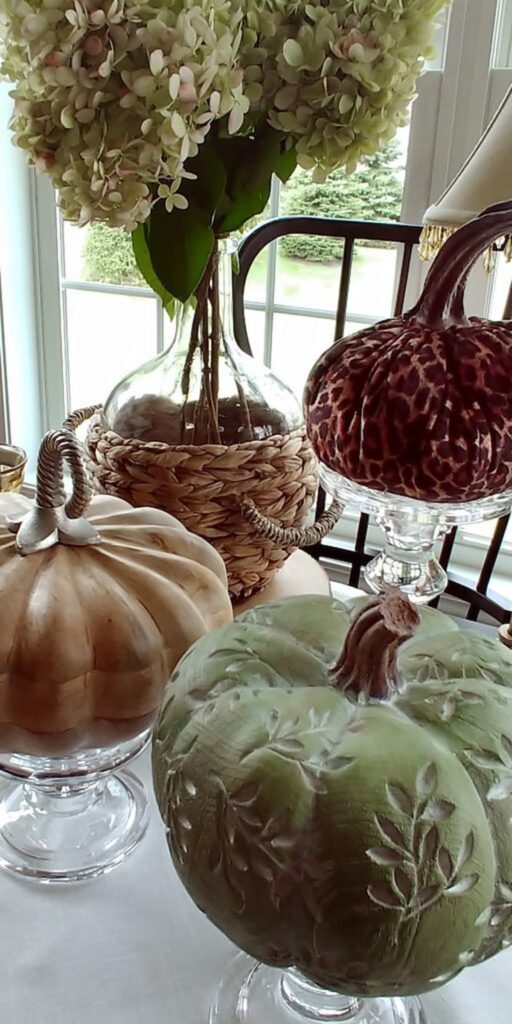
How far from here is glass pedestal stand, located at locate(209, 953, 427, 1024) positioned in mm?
440

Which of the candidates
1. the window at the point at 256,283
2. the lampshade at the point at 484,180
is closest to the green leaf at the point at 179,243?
the lampshade at the point at 484,180

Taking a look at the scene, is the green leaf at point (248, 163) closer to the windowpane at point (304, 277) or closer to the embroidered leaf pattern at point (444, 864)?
the embroidered leaf pattern at point (444, 864)

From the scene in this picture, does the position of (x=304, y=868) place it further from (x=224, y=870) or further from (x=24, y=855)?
(x=24, y=855)

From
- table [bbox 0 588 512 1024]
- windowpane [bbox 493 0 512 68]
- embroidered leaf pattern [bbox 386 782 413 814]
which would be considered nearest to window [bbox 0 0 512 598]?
windowpane [bbox 493 0 512 68]

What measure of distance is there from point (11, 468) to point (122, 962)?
0.51 meters

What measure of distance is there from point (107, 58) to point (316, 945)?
444mm

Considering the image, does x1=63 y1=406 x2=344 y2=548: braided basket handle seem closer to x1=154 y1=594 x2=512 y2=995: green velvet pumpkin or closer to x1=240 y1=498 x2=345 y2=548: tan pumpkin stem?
x1=240 y1=498 x2=345 y2=548: tan pumpkin stem

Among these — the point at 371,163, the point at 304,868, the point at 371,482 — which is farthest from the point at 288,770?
the point at 371,163

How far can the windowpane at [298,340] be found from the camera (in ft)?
5.06

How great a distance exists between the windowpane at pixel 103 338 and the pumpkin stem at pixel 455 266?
4.18 ft

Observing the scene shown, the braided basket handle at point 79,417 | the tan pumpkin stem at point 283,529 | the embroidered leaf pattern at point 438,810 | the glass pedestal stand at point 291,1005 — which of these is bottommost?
the glass pedestal stand at point 291,1005

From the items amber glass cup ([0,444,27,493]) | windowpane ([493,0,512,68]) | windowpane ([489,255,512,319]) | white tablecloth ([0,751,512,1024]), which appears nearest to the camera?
white tablecloth ([0,751,512,1024])

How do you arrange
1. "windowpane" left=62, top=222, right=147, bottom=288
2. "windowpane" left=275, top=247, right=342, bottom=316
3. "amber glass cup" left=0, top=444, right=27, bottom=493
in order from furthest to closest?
"windowpane" left=62, top=222, right=147, bottom=288 < "windowpane" left=275, top=247, right=342, bottom=316 < "amber glass cup" left=0, top=444, right=27, bottom=493

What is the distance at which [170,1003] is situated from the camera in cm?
44
